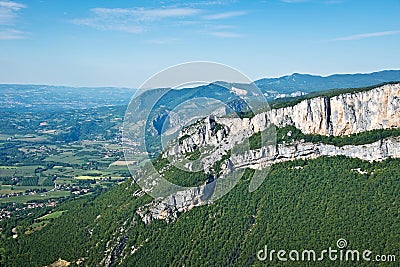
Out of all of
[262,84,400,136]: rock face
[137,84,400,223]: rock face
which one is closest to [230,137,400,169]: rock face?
[137,84,400,223]: rock face

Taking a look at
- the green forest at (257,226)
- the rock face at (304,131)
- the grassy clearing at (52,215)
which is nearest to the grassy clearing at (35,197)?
the grassy clearing at (52,215)

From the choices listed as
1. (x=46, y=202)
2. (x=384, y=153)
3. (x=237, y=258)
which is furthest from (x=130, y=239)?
(x=46, y=202)

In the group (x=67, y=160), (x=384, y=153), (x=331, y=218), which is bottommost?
(x=67, y=160)

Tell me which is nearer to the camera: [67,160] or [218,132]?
[218,132]

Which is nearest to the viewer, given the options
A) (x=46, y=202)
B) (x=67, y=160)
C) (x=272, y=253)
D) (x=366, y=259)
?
(x=366, y=259)

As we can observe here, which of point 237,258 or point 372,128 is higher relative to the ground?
point 372,128

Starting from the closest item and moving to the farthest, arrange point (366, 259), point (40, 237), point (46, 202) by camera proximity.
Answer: point (366, 259) → point (40, 237) → point (46, 202)

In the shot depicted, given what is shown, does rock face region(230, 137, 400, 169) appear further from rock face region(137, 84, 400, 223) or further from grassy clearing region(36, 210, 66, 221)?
grassy clearing region(36, 210, 66, 221)

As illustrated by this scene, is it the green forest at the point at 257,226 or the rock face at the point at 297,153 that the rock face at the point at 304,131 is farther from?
the green forest at the point at 257,226

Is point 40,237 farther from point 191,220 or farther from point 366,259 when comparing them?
point 366,259

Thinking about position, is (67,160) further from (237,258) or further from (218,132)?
(237,258)
